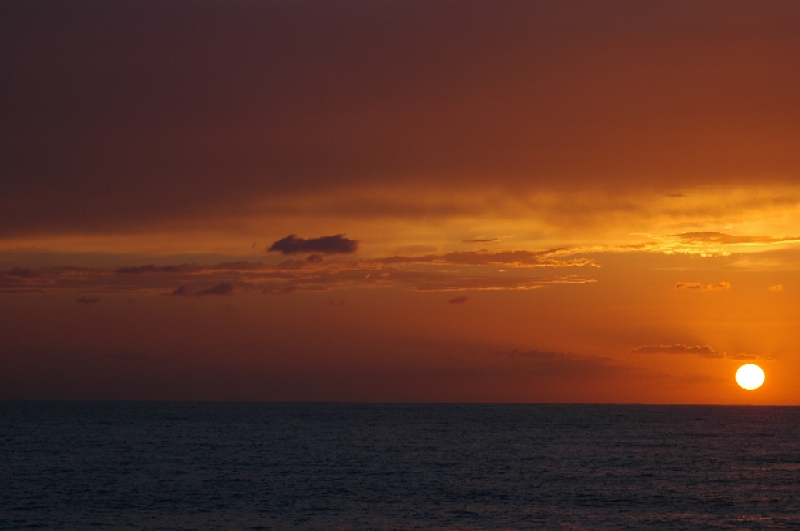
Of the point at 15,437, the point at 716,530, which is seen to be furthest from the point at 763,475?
the point at 15,437

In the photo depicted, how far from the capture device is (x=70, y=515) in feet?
186

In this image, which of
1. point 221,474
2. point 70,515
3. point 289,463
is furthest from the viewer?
point 289,463

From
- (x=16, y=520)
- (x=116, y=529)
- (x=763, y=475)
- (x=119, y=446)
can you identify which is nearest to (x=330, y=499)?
(x=116, y=529)

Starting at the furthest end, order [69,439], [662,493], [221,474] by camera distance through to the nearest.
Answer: [69,439] < [221,474] < [662,493]

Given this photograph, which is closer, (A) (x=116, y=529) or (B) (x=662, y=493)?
(A) (x=116, y=529)

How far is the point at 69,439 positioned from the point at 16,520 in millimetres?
75993

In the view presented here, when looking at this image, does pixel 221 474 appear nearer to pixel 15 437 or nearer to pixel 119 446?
pixel 119 446

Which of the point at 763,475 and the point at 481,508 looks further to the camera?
the point at 763,475

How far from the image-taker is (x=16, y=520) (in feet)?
179

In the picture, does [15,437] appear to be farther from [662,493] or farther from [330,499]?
[662,493]

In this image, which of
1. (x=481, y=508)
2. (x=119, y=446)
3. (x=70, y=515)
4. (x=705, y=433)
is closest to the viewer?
(x=70, y=515)

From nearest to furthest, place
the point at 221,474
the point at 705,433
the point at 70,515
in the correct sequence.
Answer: the point at 70,515, the point at 221,474, the point at 705,433

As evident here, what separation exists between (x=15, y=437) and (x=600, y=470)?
295ft

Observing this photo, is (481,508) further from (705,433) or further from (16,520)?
(705,433)
